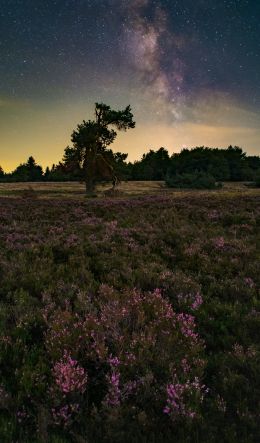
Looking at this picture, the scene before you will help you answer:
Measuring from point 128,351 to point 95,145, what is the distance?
4475cm

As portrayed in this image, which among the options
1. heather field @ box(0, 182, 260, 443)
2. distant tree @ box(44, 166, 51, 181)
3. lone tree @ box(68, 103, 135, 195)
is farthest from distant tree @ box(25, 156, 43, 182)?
heather field @ box(0, 182, 260, 443)

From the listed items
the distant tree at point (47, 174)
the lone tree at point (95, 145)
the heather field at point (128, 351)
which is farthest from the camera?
the distant tree at point (47, 174)

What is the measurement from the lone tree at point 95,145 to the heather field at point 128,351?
3818 centimetres

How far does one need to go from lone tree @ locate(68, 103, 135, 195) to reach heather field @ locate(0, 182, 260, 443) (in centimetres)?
3818

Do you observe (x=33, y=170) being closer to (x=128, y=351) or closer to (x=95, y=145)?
(x=95, y=145)

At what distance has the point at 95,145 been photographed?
156 ft

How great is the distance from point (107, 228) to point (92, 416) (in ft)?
35.5

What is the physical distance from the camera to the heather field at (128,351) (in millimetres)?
→ 3671

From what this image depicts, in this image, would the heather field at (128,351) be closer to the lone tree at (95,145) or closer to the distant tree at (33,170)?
the lone tree at (95,145)

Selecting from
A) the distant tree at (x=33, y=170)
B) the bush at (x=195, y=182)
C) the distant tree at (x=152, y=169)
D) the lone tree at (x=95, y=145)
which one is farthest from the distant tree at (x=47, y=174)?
the lone tree at (x=95, y=145)

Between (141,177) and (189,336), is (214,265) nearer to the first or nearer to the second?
(189,336)

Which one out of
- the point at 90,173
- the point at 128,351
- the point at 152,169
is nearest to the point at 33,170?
the point at 152,169

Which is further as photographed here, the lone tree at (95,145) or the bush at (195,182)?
the bush at (195,182)

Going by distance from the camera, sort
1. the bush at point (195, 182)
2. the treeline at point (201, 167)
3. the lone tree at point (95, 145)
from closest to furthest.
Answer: the lone tree at point (95, 145), the bush at point (195, 182), the treeline at point (201, 167)
